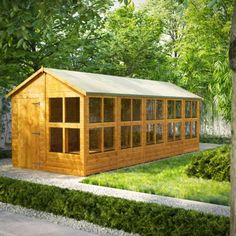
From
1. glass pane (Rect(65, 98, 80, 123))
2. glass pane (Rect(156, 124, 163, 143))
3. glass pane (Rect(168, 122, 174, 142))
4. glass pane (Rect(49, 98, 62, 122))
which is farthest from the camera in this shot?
glass pane (Rect(168, 122, 174, 142))

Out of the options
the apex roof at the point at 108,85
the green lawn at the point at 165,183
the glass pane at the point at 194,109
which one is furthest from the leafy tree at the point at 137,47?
the green lawn at the point at 165,183

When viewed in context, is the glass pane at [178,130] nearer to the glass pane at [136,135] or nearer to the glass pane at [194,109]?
the glass pane at [194,109]

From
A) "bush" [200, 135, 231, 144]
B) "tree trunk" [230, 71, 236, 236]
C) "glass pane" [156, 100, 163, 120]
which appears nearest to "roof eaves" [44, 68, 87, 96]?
"glass pane" [156, 100, 163, 120]

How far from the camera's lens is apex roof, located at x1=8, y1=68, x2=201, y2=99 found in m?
13.0

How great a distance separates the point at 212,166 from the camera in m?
12.0

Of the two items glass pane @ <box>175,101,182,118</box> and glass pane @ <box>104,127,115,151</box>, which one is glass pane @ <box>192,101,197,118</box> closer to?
glass pane @ <box>175,101,182,118</box>

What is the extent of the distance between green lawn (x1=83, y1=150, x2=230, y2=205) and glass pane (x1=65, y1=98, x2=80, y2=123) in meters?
2.47

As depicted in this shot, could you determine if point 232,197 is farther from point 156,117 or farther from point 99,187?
point 156,117

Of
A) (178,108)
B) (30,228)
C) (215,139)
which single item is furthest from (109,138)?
(215,139)

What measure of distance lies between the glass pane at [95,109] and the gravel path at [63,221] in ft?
15.5

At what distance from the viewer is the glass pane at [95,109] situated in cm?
1299

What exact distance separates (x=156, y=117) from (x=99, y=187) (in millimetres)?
6014

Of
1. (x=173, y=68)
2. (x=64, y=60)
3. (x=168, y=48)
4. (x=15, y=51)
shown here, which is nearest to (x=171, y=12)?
(x=168, y=48)

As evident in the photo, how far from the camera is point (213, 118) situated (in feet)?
89.9
